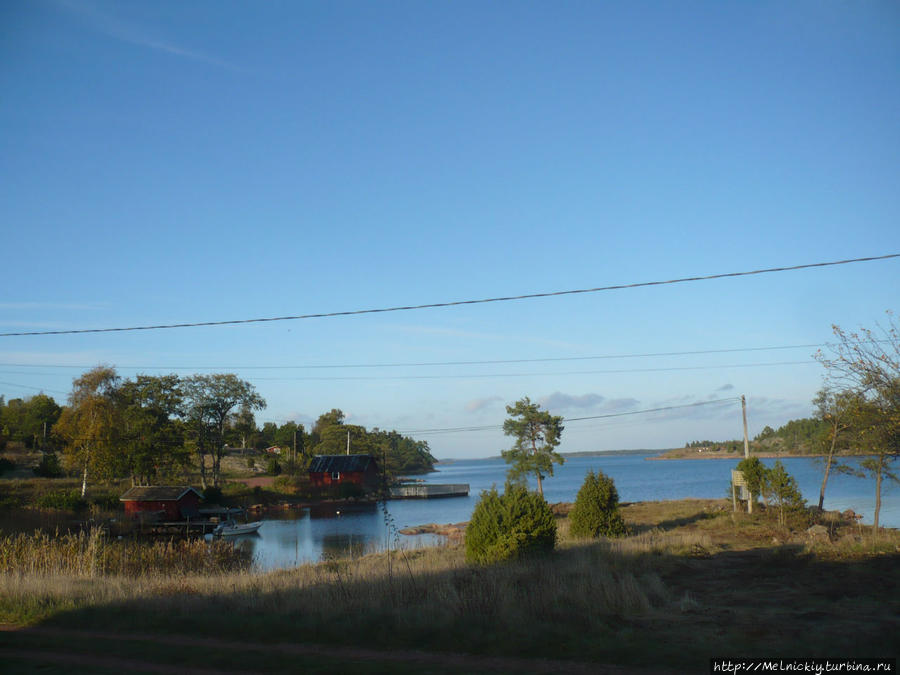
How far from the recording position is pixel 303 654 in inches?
372

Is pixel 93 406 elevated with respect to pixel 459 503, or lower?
elevated

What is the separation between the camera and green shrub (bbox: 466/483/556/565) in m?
18.2

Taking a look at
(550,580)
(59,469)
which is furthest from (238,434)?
(550,580)

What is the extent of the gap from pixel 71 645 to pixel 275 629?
312 cm

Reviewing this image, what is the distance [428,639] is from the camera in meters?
10.1

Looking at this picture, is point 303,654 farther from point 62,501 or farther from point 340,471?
point 340,471

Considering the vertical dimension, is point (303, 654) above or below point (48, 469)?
above

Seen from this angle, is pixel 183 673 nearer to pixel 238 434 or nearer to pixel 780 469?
pixel 780 469

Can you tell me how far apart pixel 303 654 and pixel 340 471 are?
81194 millimetres

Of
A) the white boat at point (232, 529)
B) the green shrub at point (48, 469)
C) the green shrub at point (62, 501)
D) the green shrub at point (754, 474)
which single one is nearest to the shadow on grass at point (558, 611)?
the green shrub at point (754, 474)

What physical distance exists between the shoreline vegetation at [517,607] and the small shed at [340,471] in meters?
69.7

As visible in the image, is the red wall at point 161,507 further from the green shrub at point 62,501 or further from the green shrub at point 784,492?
the green shrub at point 784,492

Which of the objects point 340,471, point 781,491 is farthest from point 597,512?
point 340,471

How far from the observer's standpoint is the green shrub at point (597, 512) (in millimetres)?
25219
